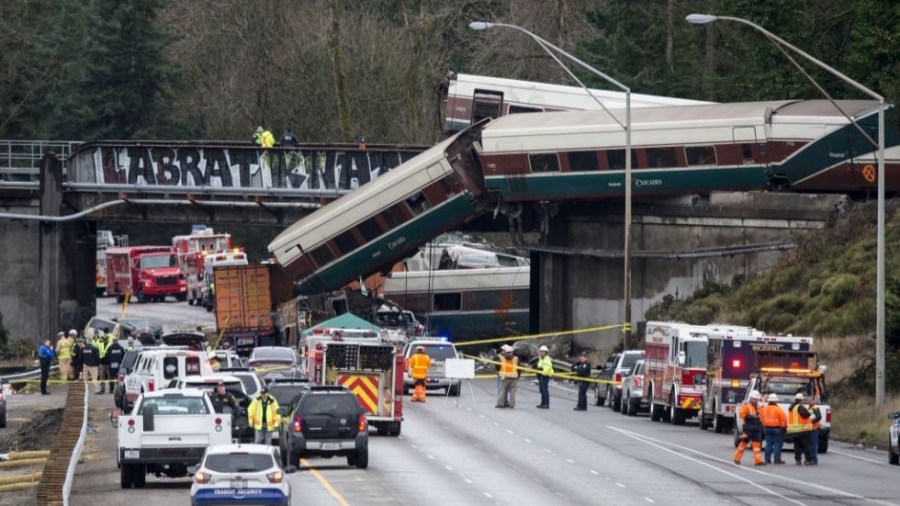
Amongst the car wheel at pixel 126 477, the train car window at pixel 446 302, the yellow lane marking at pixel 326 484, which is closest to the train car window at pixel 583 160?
the train car window at pixel 446 302

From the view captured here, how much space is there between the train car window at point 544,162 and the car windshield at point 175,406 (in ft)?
104

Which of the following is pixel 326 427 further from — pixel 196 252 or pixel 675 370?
pixel 196 252

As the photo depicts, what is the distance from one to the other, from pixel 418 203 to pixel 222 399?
28276 mm

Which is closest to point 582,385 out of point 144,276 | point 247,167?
point 247,167

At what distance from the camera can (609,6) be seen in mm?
93000

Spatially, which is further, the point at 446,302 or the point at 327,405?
the point at 446,302

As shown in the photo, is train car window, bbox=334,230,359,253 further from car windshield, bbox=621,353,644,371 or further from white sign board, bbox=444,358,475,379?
car windshield, bbox=621,353,644,371

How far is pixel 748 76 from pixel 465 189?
1578cm

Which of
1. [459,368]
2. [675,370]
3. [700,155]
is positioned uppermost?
[700,155]

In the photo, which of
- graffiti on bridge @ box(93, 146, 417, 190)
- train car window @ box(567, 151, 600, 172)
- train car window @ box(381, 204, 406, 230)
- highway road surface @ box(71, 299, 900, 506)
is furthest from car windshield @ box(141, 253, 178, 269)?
highway road surface @ box(71, 299, 900, 506)

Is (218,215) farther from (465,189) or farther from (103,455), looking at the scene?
(103,455)

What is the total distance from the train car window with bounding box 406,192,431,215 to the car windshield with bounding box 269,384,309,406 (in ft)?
82.9

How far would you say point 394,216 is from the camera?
→ 63.1 meters

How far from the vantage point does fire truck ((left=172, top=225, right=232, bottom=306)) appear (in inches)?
3772
